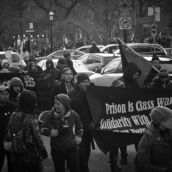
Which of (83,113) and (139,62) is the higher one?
(139,62)

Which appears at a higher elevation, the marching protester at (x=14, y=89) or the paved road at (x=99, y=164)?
the marching protester at (x=14, y=89)

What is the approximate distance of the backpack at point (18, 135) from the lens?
5938 mm

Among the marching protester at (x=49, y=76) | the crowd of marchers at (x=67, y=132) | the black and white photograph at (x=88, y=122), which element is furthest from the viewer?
the marching protester at (x=49, y=76)

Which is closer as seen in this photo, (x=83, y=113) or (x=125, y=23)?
(x=83, y=113)

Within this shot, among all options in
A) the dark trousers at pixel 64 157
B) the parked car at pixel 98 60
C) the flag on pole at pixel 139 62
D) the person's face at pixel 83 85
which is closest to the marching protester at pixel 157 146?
the dark trousers at pixel 64 157

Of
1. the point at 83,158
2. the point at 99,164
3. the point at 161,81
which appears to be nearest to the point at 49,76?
the point at 99,164

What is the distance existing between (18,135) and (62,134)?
589mm

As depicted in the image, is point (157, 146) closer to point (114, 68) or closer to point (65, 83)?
point (65, 83)

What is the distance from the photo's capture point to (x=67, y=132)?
631 cm

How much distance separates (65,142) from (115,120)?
116cm

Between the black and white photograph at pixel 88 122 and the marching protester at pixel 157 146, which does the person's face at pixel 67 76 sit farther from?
the marching protester at pixel 157 146

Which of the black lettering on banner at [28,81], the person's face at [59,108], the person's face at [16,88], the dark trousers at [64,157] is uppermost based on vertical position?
the person's face at [16,88]

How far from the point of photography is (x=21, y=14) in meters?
51.5

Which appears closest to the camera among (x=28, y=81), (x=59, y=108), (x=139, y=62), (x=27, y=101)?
(x=27, y=101)
